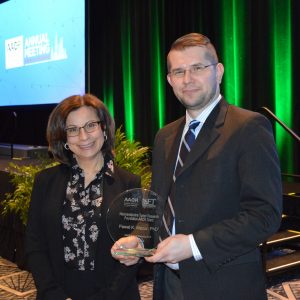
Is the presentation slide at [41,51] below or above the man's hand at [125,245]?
above

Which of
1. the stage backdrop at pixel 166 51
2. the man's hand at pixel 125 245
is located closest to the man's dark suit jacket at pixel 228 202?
the man's hand at pixel 125 245

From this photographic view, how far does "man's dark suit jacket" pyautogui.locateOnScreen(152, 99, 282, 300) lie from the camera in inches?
53.6

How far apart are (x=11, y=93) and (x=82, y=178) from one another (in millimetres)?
5947

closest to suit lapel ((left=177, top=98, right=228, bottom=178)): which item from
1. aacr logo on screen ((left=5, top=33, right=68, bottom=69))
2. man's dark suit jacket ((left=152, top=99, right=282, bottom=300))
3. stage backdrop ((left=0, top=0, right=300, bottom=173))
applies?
man's dark suit jacket ((left=152, top=99, right=282, bottom=300))

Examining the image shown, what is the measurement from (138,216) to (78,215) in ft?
1.22

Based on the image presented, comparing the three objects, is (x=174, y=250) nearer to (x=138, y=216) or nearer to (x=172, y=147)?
(x=138, y=216)

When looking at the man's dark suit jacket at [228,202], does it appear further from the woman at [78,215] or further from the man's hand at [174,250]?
the woman at [78,215]

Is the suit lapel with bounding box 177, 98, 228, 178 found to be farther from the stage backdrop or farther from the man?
the stage backdrop

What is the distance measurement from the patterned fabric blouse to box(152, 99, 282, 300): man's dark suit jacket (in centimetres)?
41

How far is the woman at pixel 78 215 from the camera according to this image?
72.7 inches

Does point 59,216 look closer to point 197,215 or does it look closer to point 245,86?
point 197,215

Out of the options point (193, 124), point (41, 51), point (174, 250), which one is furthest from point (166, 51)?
point (174, 250)

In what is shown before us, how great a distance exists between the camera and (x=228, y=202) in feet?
4.72

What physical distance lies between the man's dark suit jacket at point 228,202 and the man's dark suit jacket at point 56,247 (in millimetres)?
385
